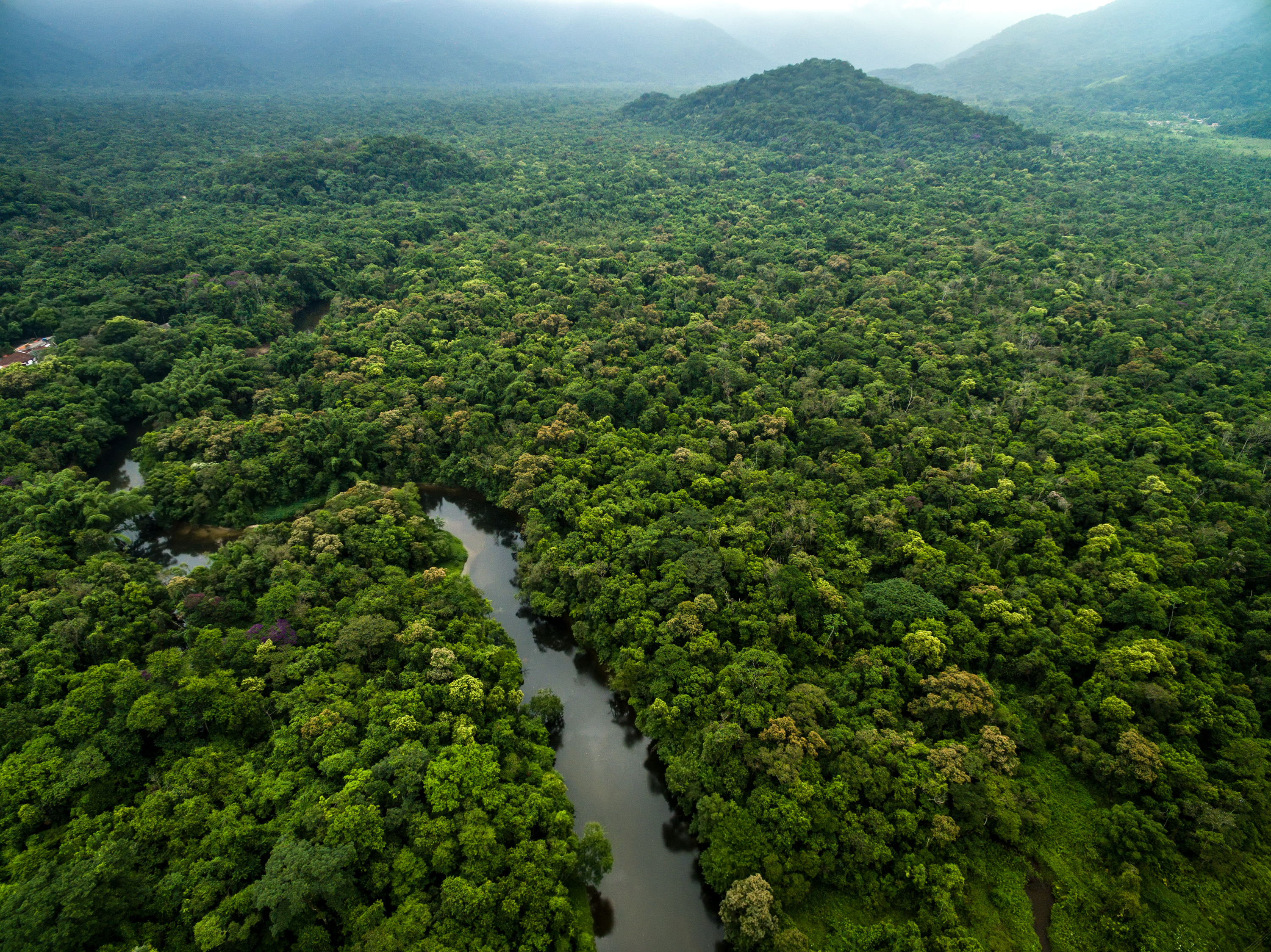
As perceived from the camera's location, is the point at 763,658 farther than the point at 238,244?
No

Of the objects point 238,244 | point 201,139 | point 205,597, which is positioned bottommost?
point 205,597

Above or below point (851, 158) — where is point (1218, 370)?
below

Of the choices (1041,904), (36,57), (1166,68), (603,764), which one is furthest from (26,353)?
(1166,68)

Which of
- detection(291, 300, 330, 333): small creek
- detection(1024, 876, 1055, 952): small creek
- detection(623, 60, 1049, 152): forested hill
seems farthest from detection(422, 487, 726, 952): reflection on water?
detection(623, 60, 1049, 152): forested hill

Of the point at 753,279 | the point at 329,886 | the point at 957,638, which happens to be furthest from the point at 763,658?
the point at 753,279

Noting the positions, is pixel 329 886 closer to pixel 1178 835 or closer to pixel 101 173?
pixel 1178 835

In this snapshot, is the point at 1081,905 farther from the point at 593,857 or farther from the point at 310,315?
the point at 310,315

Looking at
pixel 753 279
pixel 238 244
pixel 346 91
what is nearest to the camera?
pixel 753 279
